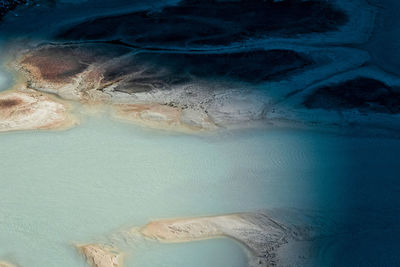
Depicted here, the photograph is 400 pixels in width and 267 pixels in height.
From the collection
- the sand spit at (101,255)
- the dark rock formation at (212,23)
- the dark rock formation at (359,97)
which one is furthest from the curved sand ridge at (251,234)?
the dark rock formation at (212,23)

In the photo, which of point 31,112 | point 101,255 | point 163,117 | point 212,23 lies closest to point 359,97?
point 163,117

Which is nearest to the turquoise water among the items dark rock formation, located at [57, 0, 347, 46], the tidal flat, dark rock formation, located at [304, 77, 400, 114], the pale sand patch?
the tidal flat

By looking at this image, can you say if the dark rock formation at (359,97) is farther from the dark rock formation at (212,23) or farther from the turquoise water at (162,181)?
the dark rock formation at (212,23)

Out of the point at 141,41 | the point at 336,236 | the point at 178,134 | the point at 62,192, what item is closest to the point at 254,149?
the point at 178,134

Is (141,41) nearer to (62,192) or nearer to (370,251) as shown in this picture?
(62,192)

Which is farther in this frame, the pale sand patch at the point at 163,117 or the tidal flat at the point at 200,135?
the pale sand patch at the point at 163,117

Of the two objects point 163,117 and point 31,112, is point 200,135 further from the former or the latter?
point 31,112
